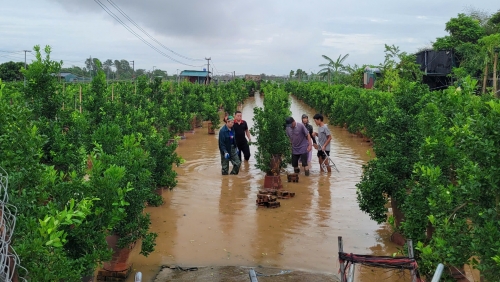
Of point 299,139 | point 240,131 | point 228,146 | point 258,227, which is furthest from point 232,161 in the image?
point 258,227

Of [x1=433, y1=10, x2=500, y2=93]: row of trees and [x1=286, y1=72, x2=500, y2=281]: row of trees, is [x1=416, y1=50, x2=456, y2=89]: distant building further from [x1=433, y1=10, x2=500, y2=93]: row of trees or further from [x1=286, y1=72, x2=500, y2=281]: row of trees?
[x1=286, y1=72, x2=500, y2=281]: row of trees

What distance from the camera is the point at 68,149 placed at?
20.6 feet

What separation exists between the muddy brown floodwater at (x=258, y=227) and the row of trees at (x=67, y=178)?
76 cm

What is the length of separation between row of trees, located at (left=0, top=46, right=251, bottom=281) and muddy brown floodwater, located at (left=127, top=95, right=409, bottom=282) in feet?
2.48

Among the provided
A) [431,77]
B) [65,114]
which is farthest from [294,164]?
[431,77]

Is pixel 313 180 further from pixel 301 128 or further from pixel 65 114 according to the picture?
pixel 65 114

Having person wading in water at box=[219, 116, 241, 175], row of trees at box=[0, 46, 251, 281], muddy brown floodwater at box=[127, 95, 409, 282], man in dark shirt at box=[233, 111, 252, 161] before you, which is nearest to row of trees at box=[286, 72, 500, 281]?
muddy brown floodwater at box=[127, 95, 409, 282]

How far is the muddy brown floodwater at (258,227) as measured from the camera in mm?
7059

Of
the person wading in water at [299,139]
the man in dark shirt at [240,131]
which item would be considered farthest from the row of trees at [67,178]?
the person wading in water at [299,139]

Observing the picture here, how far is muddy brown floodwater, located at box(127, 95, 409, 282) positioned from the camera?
7.06m

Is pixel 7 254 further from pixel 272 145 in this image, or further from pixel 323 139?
pixel 323 139

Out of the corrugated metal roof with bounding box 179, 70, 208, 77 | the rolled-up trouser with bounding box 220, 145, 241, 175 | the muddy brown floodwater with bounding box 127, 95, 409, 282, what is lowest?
the muddy brown floodwater with bounding box 127, 95, 409, 282

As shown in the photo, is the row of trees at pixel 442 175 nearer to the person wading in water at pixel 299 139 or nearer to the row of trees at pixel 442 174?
the row of trees at pixel 442 174

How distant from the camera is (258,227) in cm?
855
